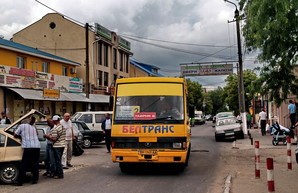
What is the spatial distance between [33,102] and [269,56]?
2127 cm

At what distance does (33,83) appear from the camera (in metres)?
26.8

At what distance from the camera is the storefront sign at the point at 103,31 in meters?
39.2

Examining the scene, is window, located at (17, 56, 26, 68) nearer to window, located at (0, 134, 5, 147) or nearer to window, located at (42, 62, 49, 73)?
window, located at (42, 62, 49, 73)

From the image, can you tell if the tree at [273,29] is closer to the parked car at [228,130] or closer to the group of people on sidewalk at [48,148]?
the group of people on sidewalk at [48,148]

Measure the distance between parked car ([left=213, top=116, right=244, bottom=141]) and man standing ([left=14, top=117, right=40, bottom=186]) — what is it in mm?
15625

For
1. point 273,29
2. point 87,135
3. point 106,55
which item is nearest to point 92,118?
point 87,135

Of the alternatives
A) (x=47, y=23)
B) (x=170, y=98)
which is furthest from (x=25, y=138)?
(x=47, y=23)

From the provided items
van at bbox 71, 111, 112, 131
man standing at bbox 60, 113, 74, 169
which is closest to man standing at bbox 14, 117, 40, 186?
man standing at bbox 60, 113, 74, 169

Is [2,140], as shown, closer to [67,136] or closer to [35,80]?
[67,136]

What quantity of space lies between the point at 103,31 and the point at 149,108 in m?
31.9

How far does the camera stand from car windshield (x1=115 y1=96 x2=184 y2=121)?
1054 cm

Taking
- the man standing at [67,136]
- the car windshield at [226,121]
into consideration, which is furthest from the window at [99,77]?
the man standing at [67,136]

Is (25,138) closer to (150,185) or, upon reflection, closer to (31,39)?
(150,185)

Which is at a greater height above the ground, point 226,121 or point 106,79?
point 106,79
